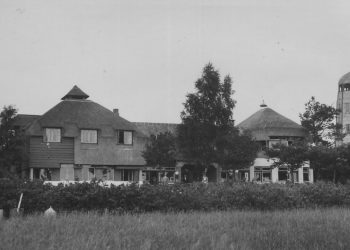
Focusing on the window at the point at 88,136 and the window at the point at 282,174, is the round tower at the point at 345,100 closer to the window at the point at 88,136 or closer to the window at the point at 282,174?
the window at the point at 282,174

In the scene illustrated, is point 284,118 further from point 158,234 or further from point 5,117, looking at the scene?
point 158,234

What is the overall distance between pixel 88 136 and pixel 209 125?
34.7 ft

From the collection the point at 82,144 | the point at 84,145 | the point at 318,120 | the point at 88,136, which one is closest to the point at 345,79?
the point at 318,120

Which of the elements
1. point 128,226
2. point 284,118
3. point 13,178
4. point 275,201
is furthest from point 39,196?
point 284,118

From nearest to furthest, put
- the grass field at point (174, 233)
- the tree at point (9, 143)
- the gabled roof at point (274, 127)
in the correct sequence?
the grass field at point (174, 233) → the tree at point (9, 143) → the gabled roof at point (274, 127)

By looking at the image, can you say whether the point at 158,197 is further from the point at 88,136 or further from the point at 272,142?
the point at 272,142

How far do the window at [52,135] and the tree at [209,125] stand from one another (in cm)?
1037

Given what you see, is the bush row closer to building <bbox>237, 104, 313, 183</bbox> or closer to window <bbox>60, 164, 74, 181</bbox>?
window <bbox>60, 164, 74, 181</bbox>

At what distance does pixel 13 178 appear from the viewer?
74.6ft

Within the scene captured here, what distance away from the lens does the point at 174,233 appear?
14781 millimetres

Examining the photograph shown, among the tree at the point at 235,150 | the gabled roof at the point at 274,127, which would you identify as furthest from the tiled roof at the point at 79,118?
the gabled roof at the point at 274,127

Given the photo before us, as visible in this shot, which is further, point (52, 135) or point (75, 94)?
point (75, 94)

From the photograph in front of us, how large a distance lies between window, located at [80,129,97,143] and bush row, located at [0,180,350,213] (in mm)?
30495

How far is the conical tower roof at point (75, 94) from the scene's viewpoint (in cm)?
5922
